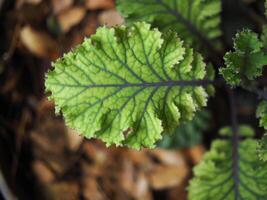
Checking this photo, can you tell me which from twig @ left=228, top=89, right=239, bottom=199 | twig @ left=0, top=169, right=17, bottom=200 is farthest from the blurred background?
twig @ left=228, top=89, right=239, bottom=199

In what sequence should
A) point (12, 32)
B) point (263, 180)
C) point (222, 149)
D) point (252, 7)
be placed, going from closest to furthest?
point (263, 180)
point (222, 149)
point (252, 7)
point (12, 32)

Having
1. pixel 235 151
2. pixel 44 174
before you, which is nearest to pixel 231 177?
pixel 235 151

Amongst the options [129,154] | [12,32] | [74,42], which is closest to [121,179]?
[129,154]

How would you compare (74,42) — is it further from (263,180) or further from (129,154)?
(263,180)

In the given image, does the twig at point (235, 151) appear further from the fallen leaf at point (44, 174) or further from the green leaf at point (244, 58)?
the fallen leaf at point (44, 174)

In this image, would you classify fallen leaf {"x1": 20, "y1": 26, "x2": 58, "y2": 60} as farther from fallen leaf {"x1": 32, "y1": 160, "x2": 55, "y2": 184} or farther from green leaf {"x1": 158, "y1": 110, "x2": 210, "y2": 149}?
green leaf {"x1": 158, "y1": 110, "x2": 210, "y2": 149}

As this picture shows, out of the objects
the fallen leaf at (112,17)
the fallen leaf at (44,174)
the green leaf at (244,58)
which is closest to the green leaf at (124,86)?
the green leaf at (244,58)
